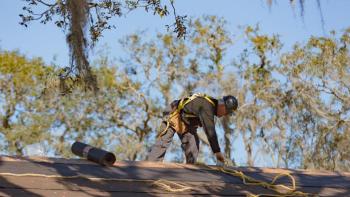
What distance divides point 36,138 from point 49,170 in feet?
56.9

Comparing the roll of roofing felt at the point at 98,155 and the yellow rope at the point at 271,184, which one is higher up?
the roll of roofing felt at the point at 98,155

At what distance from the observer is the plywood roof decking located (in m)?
4.59

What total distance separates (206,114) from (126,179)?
1.79 metres

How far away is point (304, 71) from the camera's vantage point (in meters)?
20.2

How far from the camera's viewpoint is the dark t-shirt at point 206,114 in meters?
6.48

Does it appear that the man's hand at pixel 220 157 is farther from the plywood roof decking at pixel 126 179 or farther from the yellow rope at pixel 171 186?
the yellow rope at pixel 171 186

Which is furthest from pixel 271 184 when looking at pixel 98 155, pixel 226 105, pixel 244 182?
pixel 98 155

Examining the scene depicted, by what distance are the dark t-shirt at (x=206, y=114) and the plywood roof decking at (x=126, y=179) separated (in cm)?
54

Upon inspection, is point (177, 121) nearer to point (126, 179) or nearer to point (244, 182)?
point (244, 182)

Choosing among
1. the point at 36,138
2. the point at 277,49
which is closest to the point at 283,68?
the point at 277,49

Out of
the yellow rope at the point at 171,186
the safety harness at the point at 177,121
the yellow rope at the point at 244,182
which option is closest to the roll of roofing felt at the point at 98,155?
the yellow rope at the point at 244,182

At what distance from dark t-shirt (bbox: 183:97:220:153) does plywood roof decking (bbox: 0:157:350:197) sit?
0.54 meters

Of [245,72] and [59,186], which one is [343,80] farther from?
[59,186]

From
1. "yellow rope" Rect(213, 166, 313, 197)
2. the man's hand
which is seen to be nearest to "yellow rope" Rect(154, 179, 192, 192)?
"yellow rope" Rect(213, 166, 313, 197)
